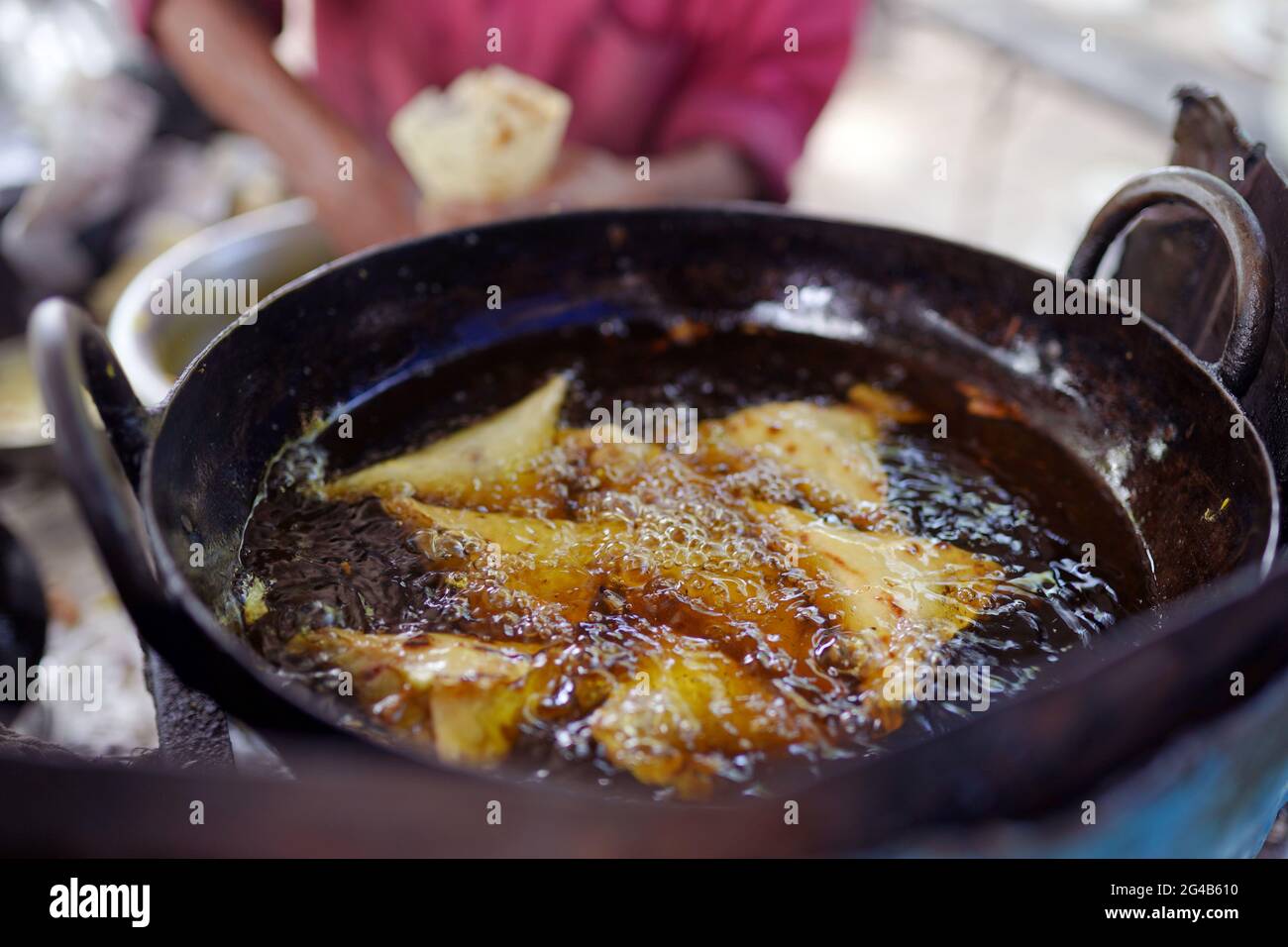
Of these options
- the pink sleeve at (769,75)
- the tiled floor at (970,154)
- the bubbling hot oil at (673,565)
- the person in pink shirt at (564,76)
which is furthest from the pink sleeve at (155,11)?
the tiled floor at (970,154)

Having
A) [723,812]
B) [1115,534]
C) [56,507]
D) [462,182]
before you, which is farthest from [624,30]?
[723,812]

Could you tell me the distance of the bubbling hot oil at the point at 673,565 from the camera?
1.05 m

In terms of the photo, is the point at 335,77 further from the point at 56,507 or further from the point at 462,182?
the point at 56,507

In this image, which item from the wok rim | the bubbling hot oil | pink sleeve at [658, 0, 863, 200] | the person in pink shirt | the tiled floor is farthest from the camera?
the tiled floor

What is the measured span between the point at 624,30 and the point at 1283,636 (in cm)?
253

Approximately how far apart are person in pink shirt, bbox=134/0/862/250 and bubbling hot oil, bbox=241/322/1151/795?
124 centimetres

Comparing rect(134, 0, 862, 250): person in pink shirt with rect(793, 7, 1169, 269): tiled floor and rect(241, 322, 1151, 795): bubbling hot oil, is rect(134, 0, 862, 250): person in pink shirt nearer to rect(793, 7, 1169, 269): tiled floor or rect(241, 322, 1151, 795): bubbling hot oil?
rect(241, 322, 1151, 795): bubbling hot oil

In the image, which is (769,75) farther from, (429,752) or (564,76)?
(429,752)

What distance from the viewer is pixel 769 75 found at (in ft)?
9.38

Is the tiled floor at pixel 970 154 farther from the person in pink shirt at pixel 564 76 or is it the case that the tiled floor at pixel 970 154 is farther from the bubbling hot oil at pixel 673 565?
the bubbling hot oil at pixel 673 565

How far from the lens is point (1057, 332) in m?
1.65

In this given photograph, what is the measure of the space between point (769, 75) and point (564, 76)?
651 millimetres

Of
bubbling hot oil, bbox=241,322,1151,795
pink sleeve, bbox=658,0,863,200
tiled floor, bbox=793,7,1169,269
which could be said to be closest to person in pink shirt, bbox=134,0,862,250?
pink sleeve, bbox=658,0,863,200

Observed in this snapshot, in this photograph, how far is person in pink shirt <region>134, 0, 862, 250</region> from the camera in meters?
2.65
